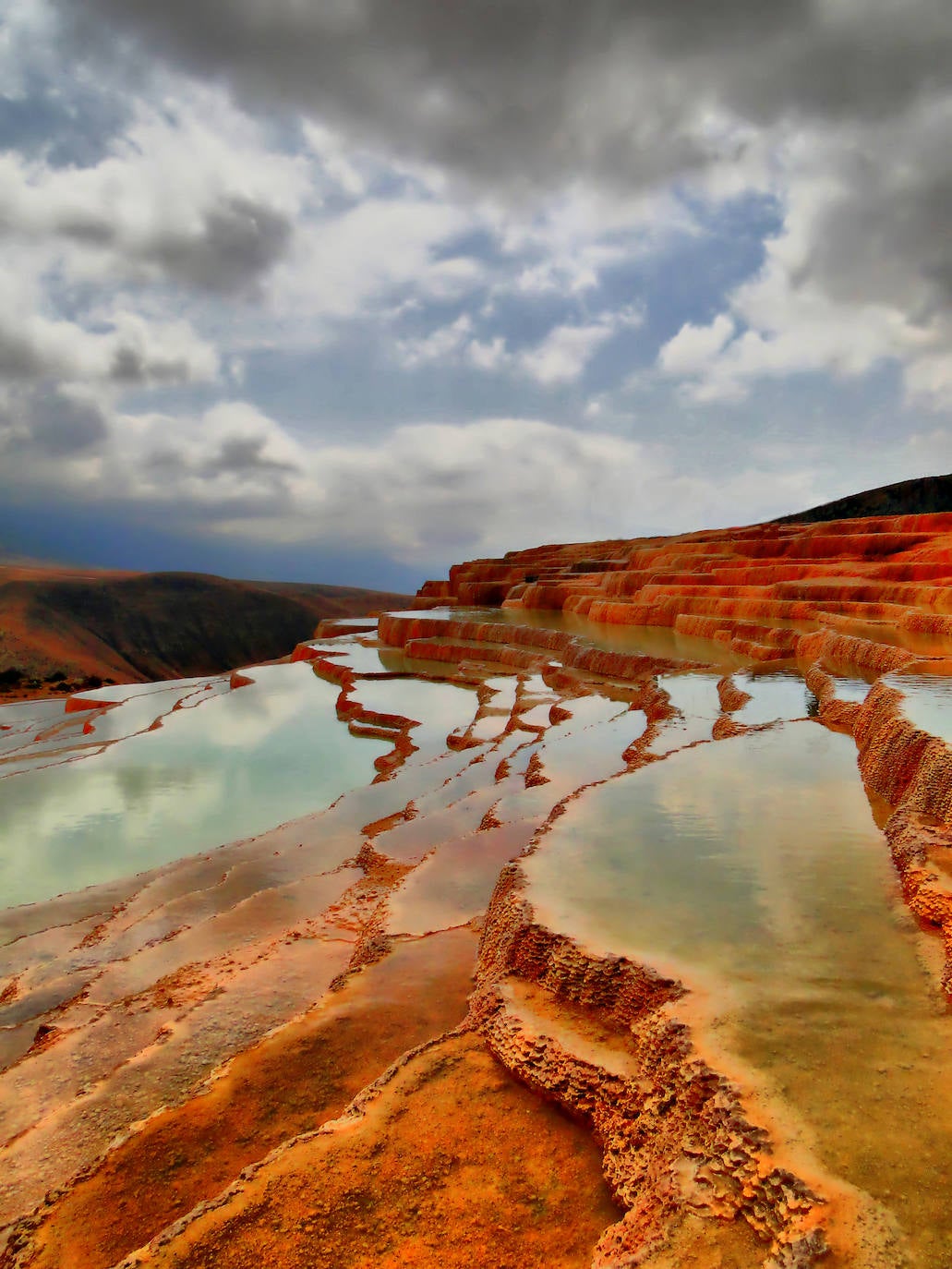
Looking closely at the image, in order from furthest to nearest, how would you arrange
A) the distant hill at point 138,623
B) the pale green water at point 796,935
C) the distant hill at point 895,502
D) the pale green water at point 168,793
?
the distant hill at point 138,623, the distant hill at point 895,502, the pale green water at point 168,793, the pale green water at point 796,935

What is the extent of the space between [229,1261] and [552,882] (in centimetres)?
217

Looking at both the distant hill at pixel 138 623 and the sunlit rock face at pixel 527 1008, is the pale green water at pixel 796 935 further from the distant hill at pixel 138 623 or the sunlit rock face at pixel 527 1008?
the distant hill at pixel 138 623

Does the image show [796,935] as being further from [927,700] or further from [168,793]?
[168,793]

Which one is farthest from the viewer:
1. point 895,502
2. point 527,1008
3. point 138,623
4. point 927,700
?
point 138,623

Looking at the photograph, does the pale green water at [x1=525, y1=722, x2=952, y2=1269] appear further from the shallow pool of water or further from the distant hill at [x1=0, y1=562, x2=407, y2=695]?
the distant hill at [x1=0, y1=562, x2=407, y2=695]

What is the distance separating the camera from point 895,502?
34.2 meters

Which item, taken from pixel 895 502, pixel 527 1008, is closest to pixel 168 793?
pixel 527 1008

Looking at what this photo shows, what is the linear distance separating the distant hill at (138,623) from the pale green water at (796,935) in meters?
42.8

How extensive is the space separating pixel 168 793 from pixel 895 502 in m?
35.3

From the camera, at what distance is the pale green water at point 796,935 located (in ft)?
6.83

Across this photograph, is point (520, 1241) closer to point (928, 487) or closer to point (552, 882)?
point (552, 882)

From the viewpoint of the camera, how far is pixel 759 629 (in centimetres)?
1352

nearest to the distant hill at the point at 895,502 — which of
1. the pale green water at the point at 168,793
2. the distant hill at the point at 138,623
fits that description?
the pale green water at the point at 168,793

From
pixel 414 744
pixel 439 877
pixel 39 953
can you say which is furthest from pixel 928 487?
pixel 39 953
